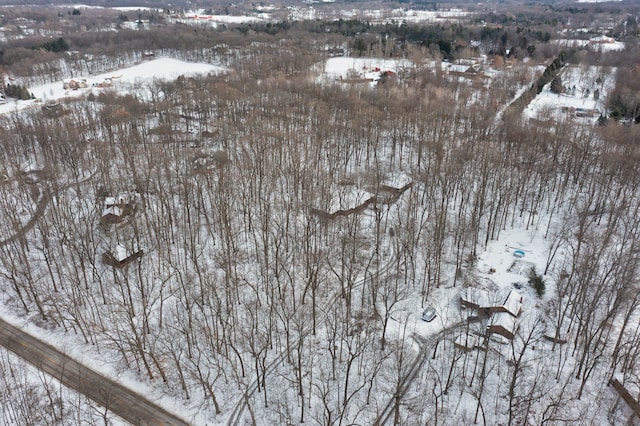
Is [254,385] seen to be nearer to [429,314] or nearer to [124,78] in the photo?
[429,314]

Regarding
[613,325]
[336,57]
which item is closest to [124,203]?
[613,325]

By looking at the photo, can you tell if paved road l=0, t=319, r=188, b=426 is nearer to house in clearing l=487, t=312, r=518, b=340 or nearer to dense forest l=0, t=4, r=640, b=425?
dense forest l=0, t=4, r=640, b=425

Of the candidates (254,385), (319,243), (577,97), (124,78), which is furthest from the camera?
(124,78)

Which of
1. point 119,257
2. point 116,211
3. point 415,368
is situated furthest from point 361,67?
point 415,368

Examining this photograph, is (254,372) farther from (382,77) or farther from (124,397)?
(382,77)

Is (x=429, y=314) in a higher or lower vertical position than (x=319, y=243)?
lower

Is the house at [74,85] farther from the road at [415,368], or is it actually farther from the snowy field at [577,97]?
the road at [415,368]
